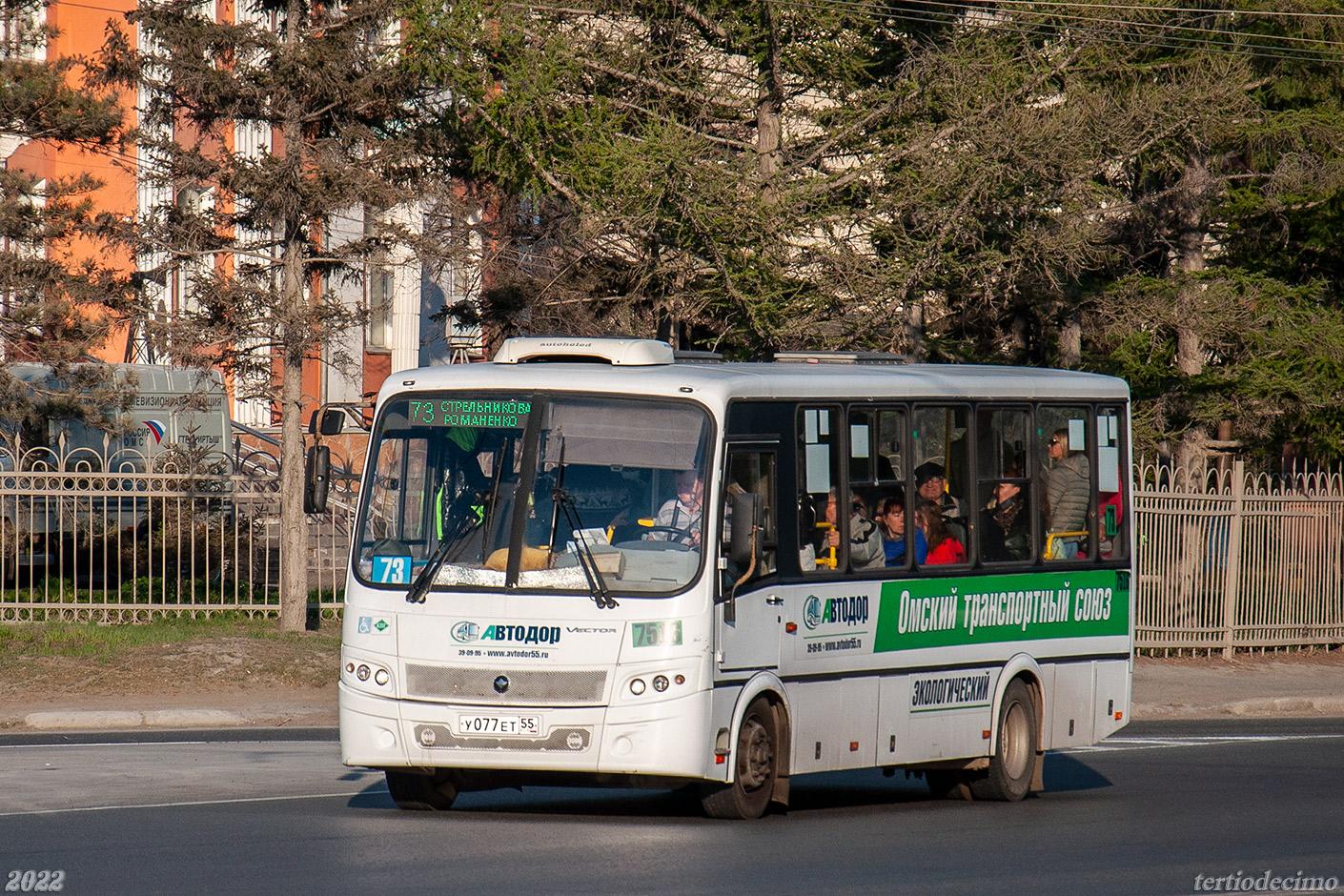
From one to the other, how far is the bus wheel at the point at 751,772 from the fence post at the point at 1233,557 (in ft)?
42.6

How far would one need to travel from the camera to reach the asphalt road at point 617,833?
805cm

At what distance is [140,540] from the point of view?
2017 centimetres

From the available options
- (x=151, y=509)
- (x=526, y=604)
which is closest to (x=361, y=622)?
(x=526, y=604)

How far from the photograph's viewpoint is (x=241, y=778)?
1182cm

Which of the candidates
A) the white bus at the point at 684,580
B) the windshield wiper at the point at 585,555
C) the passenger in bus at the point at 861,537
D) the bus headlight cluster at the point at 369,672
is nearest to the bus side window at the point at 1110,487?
the white bus at the point at 684,580

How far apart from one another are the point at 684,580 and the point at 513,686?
1.08 meters

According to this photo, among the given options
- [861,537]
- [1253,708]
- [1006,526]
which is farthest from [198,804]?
[1253,708]

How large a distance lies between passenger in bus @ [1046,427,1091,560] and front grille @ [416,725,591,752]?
14.1 feet

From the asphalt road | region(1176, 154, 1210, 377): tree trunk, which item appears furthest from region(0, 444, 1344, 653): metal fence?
the asphalt road

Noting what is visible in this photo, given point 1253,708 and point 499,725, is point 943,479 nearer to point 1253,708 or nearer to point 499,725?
point 499,725

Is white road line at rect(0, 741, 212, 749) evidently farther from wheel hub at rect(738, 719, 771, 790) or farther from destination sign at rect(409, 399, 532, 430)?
wheel hub at rect(738, 719, 771, 790)

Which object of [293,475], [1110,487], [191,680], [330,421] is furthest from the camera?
[293,475]

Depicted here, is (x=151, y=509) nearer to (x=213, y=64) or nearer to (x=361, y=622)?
(x=213, y=64)

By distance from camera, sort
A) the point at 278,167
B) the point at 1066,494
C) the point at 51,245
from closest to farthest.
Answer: the point at 1066,494 → the point at 278,167 → the point at 51,245
